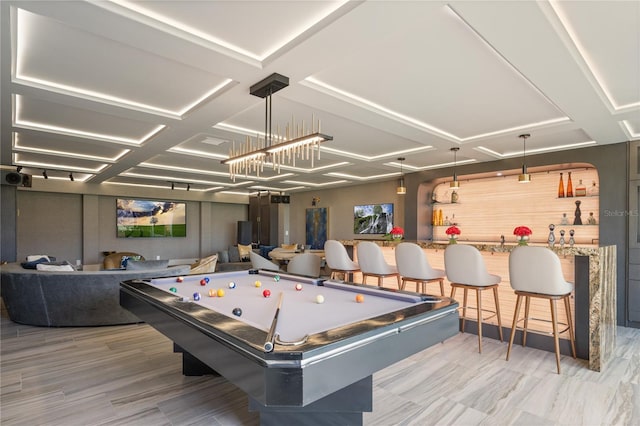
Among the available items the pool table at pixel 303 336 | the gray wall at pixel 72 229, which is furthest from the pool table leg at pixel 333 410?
the gray wall at pixel 72 229

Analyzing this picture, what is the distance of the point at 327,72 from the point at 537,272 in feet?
8.83

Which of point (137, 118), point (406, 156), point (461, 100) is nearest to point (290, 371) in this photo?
point (461, 100)

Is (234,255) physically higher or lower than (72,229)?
lower

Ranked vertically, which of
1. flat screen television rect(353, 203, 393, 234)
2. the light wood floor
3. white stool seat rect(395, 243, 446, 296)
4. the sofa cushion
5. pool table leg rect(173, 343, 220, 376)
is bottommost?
the light wood floor

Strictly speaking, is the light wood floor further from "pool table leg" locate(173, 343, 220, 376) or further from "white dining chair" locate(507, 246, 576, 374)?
"white dining chair" locate(507, 246, 576, 374)

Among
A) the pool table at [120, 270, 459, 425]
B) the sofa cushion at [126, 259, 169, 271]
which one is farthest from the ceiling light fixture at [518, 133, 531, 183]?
the sofa cushion at [126, 259, 169, 271]

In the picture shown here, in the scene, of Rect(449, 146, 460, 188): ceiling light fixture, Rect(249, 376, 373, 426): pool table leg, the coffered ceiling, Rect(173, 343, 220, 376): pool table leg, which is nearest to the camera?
Rect(249, 376, 373, 426): pool table leg

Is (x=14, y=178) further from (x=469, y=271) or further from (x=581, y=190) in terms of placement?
(x=581, y=190)

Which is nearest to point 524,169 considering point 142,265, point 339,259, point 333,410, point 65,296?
point 339,259

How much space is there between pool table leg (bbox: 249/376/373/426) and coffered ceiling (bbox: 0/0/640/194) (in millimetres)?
2225

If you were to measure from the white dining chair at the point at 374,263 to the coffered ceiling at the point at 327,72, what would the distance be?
1577mm

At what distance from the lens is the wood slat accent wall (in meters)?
5.75

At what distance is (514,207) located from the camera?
21.7 feet

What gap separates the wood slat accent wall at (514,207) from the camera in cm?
575
